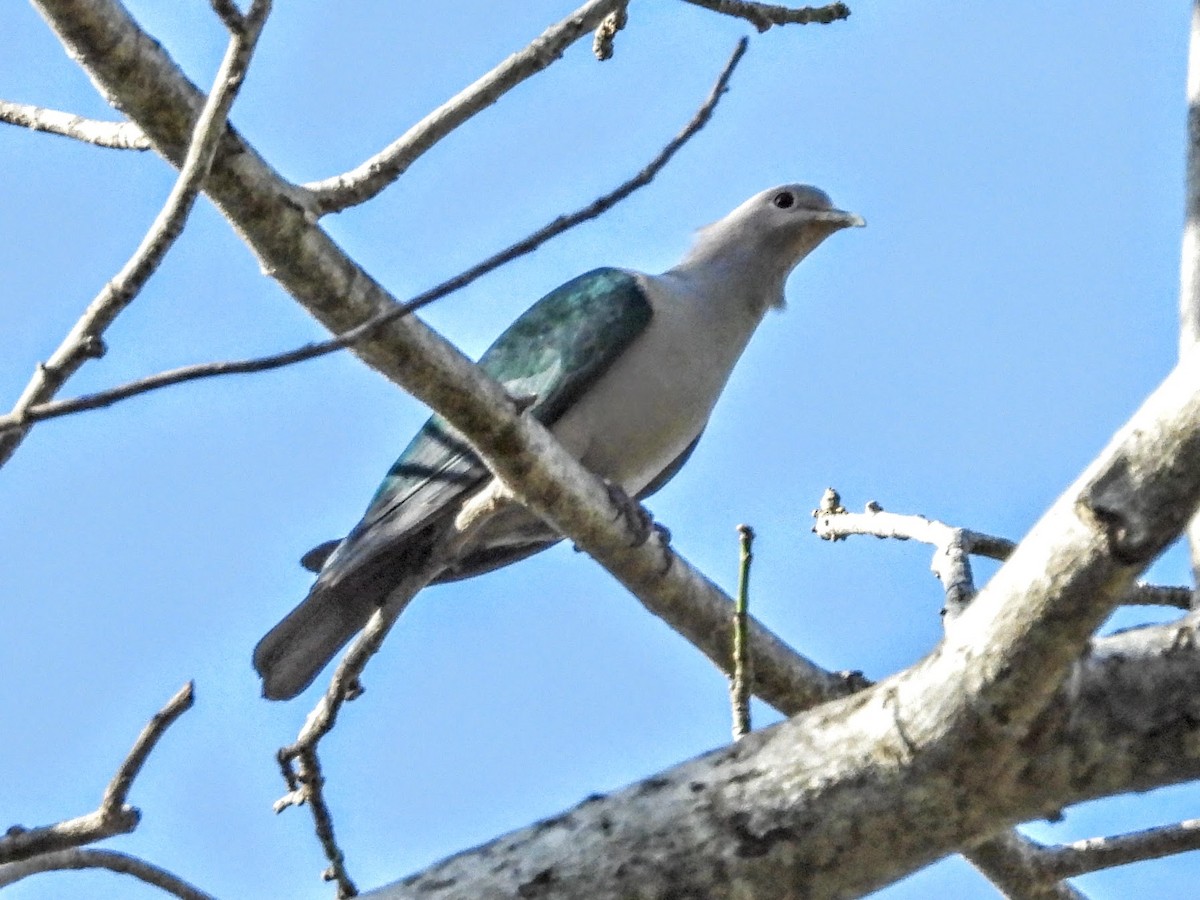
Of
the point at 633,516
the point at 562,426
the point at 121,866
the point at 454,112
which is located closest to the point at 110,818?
the point at 121,866

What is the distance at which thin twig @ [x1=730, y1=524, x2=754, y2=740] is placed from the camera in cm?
292

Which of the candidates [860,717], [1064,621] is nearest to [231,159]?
[860,717]

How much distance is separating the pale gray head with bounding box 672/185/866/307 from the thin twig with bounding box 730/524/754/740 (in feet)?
10.9

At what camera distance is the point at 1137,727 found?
2393 millimetres

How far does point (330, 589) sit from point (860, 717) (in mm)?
3094

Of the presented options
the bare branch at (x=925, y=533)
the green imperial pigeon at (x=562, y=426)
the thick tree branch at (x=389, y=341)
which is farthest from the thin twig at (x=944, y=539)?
the green imperial pigeon at (x=562, y=426)

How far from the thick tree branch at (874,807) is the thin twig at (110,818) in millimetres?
465

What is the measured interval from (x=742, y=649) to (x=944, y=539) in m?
1.31

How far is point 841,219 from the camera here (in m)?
6.52

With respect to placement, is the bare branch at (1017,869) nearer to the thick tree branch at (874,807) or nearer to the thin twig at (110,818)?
the thick tree branch at (874,807)

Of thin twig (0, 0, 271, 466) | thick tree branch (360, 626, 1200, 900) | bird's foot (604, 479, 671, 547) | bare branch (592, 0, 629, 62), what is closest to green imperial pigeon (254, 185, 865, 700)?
bird's foot (604, 479, 671, 547)

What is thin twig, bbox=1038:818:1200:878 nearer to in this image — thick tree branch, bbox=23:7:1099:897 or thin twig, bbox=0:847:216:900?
thick tree branch, bbox=23:7:1099:897

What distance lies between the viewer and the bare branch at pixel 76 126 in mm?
3428

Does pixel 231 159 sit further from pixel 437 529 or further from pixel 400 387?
pixel 437 529
